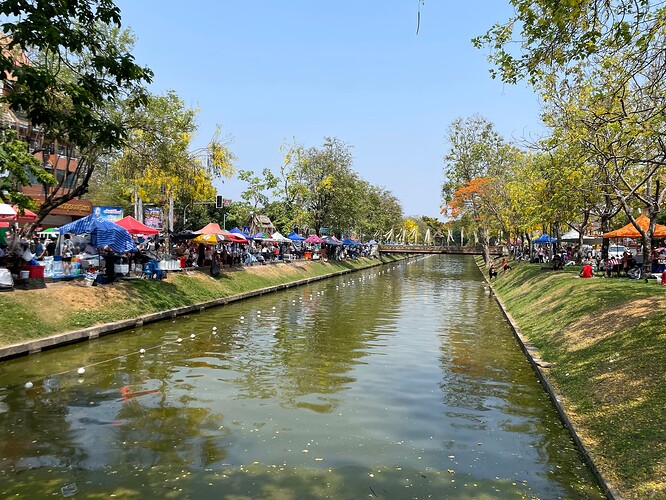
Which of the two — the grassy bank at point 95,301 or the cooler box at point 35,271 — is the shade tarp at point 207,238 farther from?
the cooler box at point 35,271

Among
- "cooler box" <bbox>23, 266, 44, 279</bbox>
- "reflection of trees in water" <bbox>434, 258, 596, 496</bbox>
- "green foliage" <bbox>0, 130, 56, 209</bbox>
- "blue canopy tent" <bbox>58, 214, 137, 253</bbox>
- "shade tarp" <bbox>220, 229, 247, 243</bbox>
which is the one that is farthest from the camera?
"shade tarp" <bbox>220, 229, 247, 243</bbox>

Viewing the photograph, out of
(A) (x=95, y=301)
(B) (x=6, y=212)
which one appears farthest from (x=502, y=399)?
(B) (x=6, y=212)

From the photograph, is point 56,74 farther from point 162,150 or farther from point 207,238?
point 207,238

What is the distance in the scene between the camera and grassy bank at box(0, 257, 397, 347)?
48.0 ft

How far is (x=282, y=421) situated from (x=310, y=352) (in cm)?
583

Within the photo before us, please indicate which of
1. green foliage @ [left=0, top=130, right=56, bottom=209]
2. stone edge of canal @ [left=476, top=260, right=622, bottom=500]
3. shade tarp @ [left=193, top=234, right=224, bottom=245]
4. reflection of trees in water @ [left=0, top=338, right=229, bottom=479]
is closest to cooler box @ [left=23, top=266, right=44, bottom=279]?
green foliage @ [left=0, top=130, right=56, bottom=209]

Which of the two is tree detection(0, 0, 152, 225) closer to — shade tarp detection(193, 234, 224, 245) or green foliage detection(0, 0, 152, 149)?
green foliage detection(0, 0, 152, 149)

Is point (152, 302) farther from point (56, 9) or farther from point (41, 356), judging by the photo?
point (56, 9)

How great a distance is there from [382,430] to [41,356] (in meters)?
9.94

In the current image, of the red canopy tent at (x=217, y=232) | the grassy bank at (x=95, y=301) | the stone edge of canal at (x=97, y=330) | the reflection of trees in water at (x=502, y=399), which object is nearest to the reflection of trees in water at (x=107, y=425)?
the stone edge of canal at (x=97, y=330)

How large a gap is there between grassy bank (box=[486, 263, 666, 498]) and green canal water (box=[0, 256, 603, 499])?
Answer: 52cm

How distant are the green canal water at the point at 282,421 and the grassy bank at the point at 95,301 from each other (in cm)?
112

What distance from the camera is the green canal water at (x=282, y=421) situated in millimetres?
6746

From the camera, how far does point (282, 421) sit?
9.11 m
